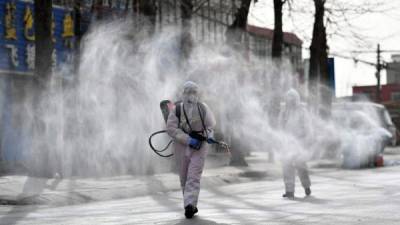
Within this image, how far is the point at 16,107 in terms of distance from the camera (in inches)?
920

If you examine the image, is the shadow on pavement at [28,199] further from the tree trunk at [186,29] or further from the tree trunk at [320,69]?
the tree trunk at [320,69]

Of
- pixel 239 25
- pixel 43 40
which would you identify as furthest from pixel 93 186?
pixel 239 25

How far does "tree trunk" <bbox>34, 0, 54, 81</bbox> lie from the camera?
56.3 ft

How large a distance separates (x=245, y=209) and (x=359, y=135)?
13522 millimetres

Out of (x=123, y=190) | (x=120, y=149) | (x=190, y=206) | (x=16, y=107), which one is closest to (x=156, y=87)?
(x=120, y=149)

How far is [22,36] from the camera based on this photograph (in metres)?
23.0

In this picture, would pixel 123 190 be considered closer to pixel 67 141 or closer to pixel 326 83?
pixel 67 141

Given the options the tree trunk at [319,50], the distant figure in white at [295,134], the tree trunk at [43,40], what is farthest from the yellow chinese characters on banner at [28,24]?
the distant figure in white at [295,134]

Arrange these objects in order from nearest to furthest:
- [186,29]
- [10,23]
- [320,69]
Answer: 1. [10,23]
2. [186,29]
3. [320,69]

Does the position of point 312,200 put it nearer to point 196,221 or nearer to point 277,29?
point 196,221

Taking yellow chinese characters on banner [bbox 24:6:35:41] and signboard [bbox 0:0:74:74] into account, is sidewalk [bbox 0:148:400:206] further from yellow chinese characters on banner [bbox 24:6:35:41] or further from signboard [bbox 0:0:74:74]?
yellow chinese characters on banner [bbox 24:6:35:41]

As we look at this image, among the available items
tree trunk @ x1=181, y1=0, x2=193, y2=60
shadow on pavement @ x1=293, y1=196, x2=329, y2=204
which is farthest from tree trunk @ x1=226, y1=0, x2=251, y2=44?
shadow on pavement @ x1=293, y1=196, x2=329, y2=204

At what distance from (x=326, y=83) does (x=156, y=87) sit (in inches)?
381

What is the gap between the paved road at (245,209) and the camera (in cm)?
995
